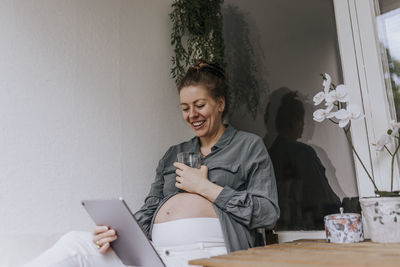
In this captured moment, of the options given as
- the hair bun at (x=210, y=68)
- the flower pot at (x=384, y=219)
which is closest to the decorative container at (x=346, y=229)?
the flower pot at (x=384, y=219)

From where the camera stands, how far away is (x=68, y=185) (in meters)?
1.67

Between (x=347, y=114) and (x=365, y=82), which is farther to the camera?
(x=365, y=82)

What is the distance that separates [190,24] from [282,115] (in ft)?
2.78

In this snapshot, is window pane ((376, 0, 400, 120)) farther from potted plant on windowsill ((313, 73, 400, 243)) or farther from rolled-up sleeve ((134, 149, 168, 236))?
rolled-up sleeve ((134, 149, 168, 236))

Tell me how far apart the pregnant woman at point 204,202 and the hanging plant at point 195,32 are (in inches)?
14.5

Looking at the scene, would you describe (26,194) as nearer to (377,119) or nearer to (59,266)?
(59,266)

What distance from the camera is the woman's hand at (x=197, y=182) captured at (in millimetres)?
1547

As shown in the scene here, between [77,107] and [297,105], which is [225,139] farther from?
[77,107]

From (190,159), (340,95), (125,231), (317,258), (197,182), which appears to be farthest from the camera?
(190,159)

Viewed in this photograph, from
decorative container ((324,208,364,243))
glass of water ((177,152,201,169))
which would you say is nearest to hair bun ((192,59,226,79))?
glass of water ((177,152,201,169))

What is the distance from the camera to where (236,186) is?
1.66 metres

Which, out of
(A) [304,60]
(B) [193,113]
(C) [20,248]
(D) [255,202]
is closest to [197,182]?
(D) [255,202]

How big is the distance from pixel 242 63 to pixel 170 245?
1268 mm

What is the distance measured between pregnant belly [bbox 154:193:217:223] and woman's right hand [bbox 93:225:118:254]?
0.34m
